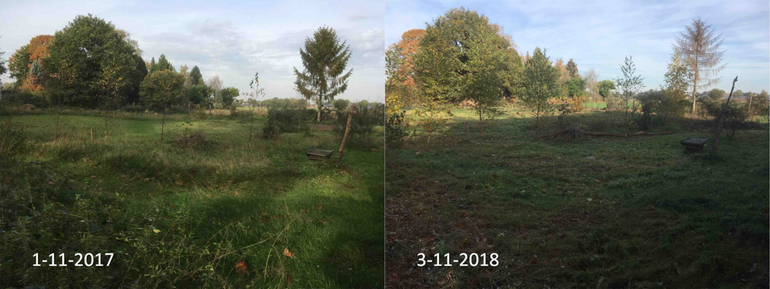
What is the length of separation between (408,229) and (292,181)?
1947 millimetres

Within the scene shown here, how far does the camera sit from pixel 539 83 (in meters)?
4.68

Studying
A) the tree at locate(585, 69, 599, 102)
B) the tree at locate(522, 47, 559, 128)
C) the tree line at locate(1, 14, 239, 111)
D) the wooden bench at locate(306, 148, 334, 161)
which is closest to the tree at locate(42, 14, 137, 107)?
the tree line at locate(1, 14, 239, 111)

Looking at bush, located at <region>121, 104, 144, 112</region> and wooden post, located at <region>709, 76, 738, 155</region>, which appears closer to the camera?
wooden post, located at <region>709, 76, 738, 155</region>

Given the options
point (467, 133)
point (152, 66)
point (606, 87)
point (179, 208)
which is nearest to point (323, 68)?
point (152, 66)

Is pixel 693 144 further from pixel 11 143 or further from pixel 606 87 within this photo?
pixel 11 143

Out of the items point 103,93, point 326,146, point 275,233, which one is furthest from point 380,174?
point 103,93

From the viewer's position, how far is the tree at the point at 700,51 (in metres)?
3.34

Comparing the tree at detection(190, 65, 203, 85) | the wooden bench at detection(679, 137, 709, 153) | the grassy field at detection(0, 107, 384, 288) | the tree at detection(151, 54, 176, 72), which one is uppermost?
the tree at detection(151, 54, 176, 72)

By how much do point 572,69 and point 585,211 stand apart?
1.73 m

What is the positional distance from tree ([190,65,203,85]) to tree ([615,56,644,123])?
16.7 feet

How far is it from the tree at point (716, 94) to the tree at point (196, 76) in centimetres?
Answer: 567

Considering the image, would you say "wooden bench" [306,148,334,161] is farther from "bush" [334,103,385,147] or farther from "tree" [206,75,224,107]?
"tree" [206,75,224,107]

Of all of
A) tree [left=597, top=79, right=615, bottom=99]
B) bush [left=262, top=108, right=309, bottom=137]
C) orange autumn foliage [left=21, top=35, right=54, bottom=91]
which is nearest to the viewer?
orange autumn foliage [left=21, top=35, right=54, bottom=91]

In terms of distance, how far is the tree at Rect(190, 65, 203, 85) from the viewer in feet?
16.2
